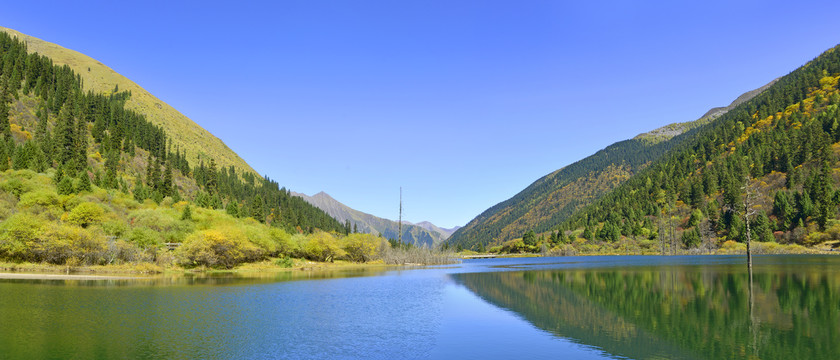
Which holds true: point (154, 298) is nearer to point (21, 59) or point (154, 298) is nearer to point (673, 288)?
point (673, 288)

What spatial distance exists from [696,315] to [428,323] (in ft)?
63.6

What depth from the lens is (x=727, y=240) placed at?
181875mm

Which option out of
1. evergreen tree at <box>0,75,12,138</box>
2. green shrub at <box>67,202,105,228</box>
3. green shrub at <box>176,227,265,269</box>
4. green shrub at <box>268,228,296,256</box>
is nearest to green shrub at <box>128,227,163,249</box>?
green shrub at <box>176,227,265,269</box>

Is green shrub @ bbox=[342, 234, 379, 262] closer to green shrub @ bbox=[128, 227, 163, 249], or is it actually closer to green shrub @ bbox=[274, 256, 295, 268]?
green shrub @ bbox=[274, 256, 295, 268]

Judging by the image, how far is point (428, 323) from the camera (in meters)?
34.8

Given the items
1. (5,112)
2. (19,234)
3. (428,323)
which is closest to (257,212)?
(5,112)

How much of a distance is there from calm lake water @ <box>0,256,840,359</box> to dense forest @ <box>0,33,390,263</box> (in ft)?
124

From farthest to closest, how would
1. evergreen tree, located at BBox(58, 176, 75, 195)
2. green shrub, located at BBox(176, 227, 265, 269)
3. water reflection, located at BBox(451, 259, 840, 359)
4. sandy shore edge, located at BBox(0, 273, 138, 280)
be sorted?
1. evergreen tree, located at BBox(58, 176, 75, 195)
2. green shrub, located at BBox(176, 227, 265, 269)
3. sandy shore edge, located at BBox(0, 273, 138, 280)
4. water reflection, located at BBox(451, 259, 840, 359)

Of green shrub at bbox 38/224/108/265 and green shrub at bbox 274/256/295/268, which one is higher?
green shrub at bbox 38/224/108/265

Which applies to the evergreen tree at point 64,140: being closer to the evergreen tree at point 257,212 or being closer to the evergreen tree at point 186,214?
the evergreen tree at point 186,214

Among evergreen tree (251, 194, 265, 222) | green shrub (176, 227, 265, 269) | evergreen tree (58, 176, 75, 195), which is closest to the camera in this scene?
green shrub (176, 227, 265, 269)

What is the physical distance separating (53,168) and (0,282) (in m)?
85.0

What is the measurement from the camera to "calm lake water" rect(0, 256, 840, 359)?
24.8 m

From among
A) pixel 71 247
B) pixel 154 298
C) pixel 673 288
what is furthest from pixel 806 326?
pixel 71 247
